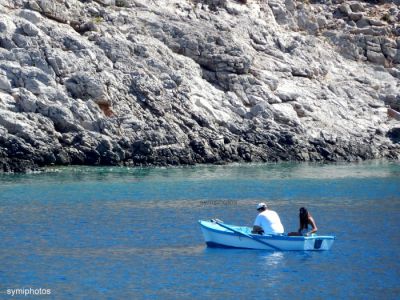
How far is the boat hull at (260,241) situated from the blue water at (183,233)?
338 millimetres

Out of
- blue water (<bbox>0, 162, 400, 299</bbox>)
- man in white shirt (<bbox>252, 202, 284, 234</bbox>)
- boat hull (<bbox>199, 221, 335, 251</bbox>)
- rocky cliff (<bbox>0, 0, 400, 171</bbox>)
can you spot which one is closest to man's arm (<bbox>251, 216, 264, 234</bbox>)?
man in white shirt (<bbox>252, 202, 284, 234</bbox>)

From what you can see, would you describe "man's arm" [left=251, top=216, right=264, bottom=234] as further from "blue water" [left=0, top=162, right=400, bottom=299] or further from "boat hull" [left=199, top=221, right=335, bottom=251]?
"blue water" [left=0, top=162, right=400, bottom=299]

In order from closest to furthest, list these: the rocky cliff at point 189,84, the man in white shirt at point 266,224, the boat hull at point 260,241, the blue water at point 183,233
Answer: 1. the blue water at point 183,233
2. the boat hull at point 260,241
3. the man in white shirt at point 266,224
4. the rocky cliff at point 189,84

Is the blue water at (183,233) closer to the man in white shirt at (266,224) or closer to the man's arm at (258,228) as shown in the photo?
the man's arm at (258,228)

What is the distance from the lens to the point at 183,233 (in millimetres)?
40781

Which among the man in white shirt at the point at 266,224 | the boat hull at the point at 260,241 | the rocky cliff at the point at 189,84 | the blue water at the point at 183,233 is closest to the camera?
the blue water at the point at 183,233

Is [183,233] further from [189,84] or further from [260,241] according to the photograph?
[189,84]

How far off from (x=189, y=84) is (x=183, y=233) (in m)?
31.6

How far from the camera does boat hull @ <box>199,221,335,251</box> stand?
36.6 m

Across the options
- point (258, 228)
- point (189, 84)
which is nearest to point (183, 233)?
point (258, 228)

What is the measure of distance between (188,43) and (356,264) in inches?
1646

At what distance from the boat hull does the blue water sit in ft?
1.11

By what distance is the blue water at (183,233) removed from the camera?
31547 millimetres

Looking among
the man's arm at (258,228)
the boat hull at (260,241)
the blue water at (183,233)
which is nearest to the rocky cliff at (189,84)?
the blue water at (183,233)
